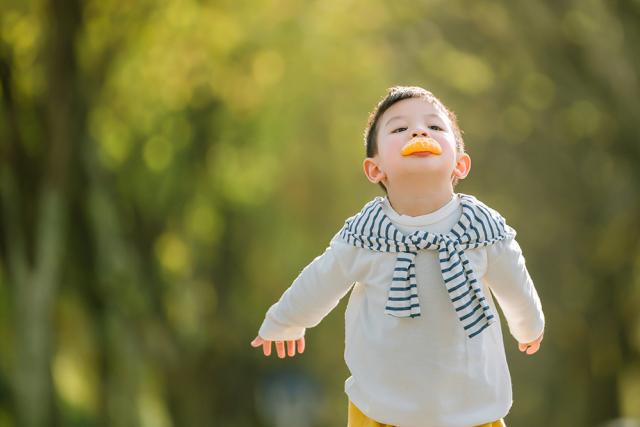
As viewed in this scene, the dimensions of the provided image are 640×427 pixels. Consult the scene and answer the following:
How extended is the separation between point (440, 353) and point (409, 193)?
0.42m

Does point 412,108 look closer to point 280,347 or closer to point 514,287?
point 514,287

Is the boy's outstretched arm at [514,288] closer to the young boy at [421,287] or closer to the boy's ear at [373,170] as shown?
the young boy at [421,287]

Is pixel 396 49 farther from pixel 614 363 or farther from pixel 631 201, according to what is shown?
pixel 614 363

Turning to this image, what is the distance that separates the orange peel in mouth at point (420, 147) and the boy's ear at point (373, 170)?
124mm

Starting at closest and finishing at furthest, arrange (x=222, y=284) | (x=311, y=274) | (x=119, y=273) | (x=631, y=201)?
(x=311, y=274) < (x=119, y=273) < (x=631, y=201) < (x=222, y=284)

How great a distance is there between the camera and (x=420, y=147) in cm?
290

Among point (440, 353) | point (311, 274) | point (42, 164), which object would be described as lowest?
point (440, 353)

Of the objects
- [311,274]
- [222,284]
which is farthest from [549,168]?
[311,274]

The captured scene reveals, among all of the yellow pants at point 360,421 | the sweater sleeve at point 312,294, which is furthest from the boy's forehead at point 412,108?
the yellow pants at point 360,421

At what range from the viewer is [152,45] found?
11.2 m

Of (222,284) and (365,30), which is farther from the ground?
(365,30)

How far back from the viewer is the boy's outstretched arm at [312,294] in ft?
9.81

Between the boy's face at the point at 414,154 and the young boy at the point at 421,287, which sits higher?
the boy's face at the point at 414,154

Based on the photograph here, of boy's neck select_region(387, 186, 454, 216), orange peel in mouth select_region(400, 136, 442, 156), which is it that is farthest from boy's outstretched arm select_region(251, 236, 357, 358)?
orange peel in mouth select_region(400, 136, 442, 156)
